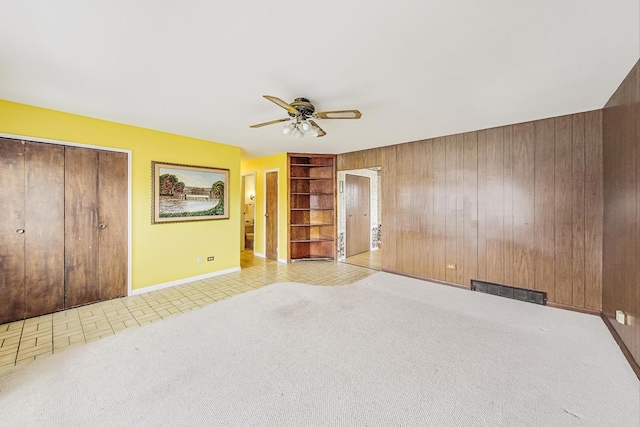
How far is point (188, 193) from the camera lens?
4.04 metres

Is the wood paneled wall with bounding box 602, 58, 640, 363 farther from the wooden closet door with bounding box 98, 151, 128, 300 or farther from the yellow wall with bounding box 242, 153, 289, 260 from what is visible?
the wooden closet door with bounding box 98, 151, 128, 300

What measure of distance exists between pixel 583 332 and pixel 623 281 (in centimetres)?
65

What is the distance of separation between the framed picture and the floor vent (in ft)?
14.2

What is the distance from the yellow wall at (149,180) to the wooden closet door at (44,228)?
28 cm

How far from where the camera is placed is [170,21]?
1531mm

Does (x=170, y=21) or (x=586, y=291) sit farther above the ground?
(x=170, y=21)

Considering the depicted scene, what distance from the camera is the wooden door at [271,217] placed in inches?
223

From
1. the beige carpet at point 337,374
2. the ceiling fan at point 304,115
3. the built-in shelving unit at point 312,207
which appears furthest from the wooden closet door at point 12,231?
the built-in shelving unit at point 312,207


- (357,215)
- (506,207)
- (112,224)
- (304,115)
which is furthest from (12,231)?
(506,207)

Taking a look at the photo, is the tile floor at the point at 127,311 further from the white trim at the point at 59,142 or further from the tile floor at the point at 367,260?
the white trim at the point at 59,142

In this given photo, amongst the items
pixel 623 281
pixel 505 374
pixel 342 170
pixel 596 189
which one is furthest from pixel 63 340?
pixel 596 189

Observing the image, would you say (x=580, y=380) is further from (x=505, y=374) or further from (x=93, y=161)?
(x=93, y=161)

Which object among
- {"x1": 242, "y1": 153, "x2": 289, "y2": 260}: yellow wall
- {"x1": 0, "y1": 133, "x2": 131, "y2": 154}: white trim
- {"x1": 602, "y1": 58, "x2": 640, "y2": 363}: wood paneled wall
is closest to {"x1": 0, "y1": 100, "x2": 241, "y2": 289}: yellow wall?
{"x1": 0, "y1": 133, "x2": 131, "y2": 154}: white trim

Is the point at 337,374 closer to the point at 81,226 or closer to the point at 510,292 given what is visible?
the point at 510,292
